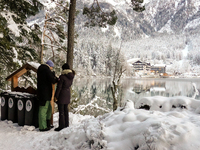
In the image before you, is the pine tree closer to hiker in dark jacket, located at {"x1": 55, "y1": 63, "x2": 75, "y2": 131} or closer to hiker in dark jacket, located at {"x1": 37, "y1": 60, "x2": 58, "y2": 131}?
hiker in dark jacket, located at {"x1": 37, "y1": 60, "x2": 58, "y2": 131}

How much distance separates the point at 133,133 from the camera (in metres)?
2.09

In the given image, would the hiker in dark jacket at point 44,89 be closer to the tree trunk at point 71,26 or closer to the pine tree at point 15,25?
the pine tree at point 15,25

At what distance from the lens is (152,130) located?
1.91 metres

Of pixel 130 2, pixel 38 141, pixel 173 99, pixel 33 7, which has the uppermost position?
pixel 130 2

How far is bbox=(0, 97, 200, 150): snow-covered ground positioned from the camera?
1752 mm

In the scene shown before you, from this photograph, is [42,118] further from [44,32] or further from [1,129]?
[44,32]

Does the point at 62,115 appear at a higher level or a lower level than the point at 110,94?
higher

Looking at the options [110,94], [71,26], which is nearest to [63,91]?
[71,26]

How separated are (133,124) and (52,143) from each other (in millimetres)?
1487

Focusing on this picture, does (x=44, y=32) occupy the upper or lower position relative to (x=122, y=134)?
upper

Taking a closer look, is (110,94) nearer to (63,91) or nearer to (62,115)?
(62,115)

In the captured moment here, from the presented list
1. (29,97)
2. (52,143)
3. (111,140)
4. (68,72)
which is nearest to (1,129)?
(29,97)

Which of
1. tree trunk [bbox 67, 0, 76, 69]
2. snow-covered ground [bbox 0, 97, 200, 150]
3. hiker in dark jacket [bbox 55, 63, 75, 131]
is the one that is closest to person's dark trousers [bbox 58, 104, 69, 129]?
hiker in dark jacket [bbox 55, 63, 75, 131]

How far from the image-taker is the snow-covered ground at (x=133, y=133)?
1752mm
